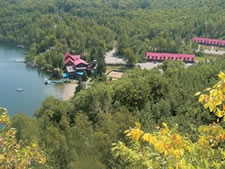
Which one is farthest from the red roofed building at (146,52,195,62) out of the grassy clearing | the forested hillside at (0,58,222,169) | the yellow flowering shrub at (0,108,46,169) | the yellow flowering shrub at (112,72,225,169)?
the yellow flowering shrub at (112,72,225,169)

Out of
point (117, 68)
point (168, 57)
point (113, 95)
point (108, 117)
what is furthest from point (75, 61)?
point (108, 117)

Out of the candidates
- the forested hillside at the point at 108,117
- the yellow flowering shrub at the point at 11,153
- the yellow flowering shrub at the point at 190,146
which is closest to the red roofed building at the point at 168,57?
the forested hillside at the point at 108,117

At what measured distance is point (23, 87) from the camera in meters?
18.7

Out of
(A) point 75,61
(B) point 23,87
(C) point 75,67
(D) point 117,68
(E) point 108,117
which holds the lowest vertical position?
(B) point 23,87

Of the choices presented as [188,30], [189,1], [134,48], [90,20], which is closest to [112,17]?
[90,20]

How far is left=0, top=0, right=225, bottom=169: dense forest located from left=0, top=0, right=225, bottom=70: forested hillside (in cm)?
9

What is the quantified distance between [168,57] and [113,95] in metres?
14.1

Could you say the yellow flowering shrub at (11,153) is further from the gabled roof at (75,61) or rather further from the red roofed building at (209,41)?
the red roofed building at (209,41)

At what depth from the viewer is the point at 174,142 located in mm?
1863

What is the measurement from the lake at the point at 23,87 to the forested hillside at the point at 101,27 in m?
1.37

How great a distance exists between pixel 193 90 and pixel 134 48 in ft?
49.0

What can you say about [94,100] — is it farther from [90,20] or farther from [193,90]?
[90,20]

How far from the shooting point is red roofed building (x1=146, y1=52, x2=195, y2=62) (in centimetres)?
2348

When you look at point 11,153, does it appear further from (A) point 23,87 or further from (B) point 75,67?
(B) point 75,67
